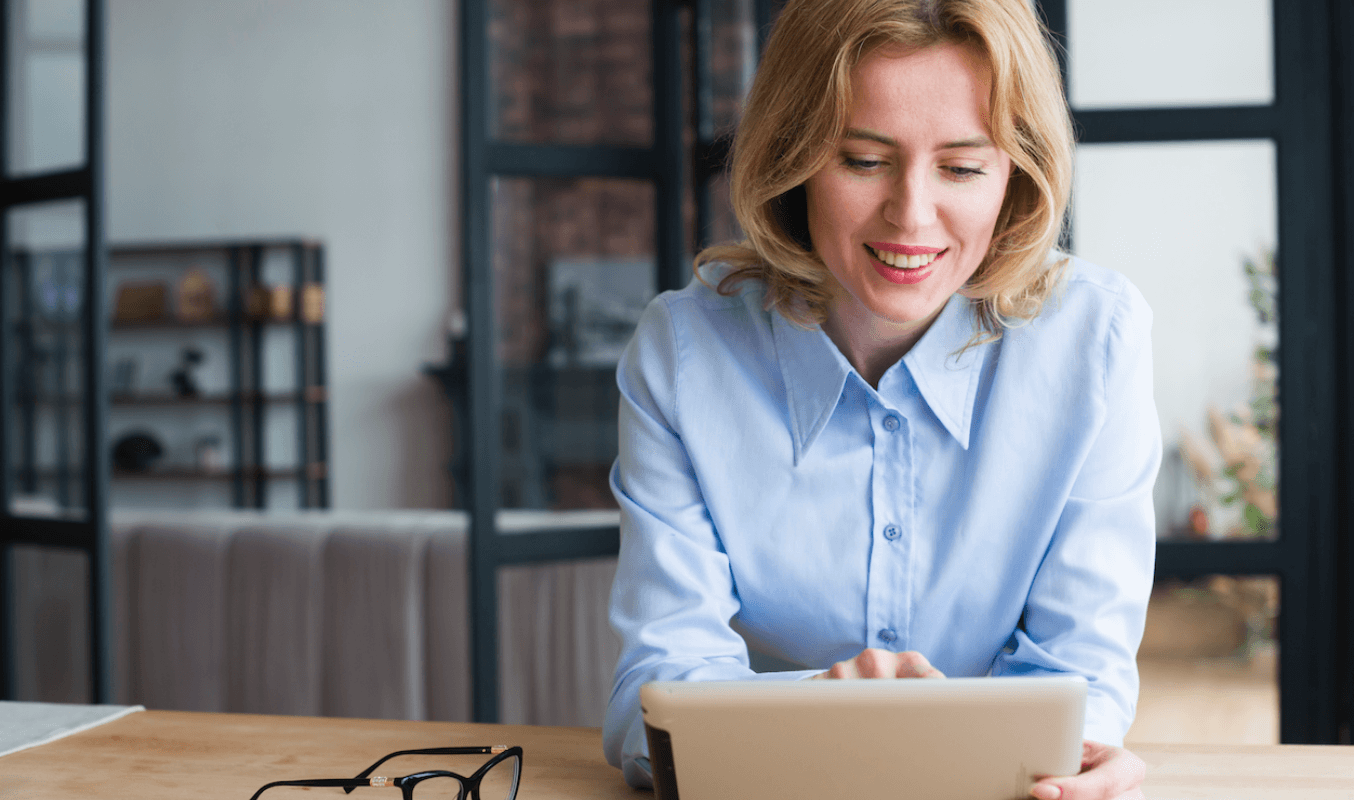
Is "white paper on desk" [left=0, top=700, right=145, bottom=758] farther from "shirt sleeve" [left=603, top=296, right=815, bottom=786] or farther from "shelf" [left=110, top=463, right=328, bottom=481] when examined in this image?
"shelf" [left=110, top=463, right=328, bottom=481]

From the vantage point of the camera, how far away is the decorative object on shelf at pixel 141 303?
6.72 metres

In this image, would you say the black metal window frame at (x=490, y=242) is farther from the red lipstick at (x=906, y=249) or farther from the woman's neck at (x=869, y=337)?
the red lipstick at (x=906, y=249)

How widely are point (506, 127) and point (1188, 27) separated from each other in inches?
47.5

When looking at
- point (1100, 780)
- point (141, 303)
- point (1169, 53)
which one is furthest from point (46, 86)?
point (141, 303)

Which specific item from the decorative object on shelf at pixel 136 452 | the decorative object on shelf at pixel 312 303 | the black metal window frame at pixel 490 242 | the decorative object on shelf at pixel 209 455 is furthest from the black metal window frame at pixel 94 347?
the decorative object on shelf at pixel 136 452

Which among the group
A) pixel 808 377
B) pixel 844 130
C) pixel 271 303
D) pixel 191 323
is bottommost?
pixel 808 377

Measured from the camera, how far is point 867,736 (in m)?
0.63

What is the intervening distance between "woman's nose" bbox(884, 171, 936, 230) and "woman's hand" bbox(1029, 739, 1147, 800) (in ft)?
1.39

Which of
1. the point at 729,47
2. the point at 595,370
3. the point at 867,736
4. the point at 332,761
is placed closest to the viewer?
the point at 867,736

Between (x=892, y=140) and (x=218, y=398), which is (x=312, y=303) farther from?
(x=892, y=140)

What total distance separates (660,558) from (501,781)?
0.25 metres

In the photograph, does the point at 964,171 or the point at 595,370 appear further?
the point at 595,370

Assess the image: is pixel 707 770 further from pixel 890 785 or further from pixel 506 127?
pixel 506 127

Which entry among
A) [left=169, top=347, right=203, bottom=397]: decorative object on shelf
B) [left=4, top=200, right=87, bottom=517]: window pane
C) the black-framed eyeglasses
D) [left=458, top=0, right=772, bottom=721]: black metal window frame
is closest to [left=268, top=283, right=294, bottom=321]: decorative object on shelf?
[left=169, top=347, right=203, bottom=397]: decorative object on shelf
